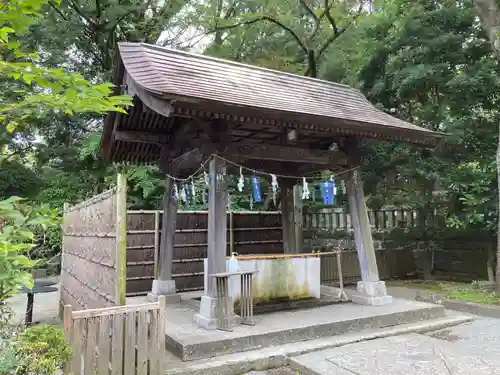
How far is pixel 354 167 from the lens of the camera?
25.4 feet

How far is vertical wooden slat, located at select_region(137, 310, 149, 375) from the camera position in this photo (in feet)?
12.9

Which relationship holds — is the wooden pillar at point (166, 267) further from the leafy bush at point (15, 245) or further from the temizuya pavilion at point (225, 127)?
the leafy bush at point (15, 245)

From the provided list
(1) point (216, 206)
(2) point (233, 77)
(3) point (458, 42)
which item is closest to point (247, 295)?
(1) point (216, 206)

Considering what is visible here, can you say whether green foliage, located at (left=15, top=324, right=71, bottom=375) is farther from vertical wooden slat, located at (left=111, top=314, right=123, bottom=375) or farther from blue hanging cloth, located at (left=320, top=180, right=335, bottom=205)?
blue hanging cloth, located at (left=320, top=180, right=335, bottom=205)

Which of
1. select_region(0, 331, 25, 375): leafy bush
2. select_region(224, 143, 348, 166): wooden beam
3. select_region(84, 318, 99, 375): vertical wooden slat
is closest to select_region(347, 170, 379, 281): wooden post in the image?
select_region(224, 143, 348, 166): wooden beam

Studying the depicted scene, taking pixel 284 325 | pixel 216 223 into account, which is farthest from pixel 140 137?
pixel 284 325

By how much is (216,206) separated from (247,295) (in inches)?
58.5

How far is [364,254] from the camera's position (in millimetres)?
7500

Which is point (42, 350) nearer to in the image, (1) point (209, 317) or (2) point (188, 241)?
(1) point (209, 317)

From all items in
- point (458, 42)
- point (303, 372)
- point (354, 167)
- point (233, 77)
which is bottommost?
point (303, 372)

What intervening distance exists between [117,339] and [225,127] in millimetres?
3696

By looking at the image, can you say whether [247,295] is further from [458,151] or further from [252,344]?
[458,151]

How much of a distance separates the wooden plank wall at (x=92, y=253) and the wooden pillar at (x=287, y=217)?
15.4 feet

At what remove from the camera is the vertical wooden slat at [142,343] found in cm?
393
